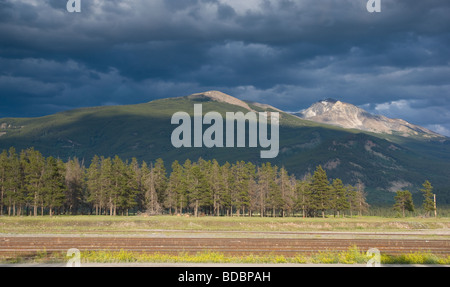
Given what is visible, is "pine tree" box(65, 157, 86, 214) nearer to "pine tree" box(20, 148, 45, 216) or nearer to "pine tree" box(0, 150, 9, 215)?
"pine tree" box(20, 148, 45, 216)

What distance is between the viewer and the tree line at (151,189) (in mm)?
95000

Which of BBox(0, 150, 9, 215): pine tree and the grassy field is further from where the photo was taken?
BBox(0, 150, 9, 215): pine tree

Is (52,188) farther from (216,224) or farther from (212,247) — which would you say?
(212,247)

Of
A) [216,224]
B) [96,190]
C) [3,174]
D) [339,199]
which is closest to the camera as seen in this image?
[216,224]

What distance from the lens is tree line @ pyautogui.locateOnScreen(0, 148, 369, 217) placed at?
95.0 metres

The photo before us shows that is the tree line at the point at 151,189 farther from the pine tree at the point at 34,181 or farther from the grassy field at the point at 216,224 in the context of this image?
the grassy field at the point at 216,224

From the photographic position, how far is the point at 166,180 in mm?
127688

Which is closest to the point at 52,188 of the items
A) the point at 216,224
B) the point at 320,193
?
the point at 216,224

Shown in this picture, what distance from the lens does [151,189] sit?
359 ft

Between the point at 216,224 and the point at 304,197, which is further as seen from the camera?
the point at 304,197

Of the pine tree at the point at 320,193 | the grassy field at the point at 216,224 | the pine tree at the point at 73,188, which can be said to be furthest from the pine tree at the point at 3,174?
the pine tree at the point at 320,193

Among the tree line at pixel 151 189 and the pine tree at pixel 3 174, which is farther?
the tree line at pixel 151 189

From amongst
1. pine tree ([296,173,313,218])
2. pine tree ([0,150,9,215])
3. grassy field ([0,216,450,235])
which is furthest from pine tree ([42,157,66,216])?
pine tree ([296,173,313,218])
